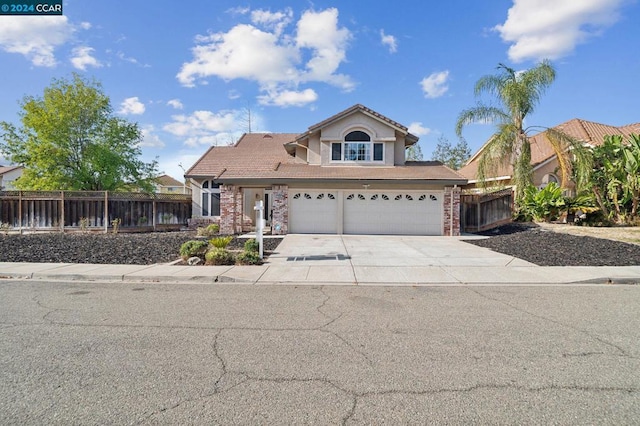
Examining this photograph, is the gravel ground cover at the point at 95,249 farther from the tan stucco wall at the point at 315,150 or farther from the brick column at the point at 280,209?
the tan stucco wall at the point at 315,150

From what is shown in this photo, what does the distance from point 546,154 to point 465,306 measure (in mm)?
21394

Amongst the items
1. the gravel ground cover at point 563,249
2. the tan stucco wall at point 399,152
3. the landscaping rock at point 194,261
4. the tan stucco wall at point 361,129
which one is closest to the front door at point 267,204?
the tan stucco wall at point 361,129

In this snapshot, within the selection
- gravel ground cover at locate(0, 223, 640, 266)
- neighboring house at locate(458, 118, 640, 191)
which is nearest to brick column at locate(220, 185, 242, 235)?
gravel ground cover at locate(0, 223, 640, 266)

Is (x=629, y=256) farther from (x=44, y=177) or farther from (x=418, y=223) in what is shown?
(x=44, y=177)

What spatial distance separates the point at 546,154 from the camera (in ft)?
72.1

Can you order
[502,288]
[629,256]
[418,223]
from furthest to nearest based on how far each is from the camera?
[418,223]
[629,256]
[502,288]

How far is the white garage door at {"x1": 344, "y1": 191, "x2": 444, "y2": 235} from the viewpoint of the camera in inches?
651

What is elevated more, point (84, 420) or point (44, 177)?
point (44, 177)

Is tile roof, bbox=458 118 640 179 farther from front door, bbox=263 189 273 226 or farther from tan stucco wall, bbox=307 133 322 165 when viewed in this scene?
front door, bbox=263 189 273 226

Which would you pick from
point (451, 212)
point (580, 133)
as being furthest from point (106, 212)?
point (580, 133)

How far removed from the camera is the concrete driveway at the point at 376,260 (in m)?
8.05

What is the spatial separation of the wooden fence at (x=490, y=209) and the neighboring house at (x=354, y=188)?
2.38 meters

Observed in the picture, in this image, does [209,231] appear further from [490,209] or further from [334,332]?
[490,209]

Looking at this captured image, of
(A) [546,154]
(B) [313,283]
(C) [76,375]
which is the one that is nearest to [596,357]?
(B) [313,283]
